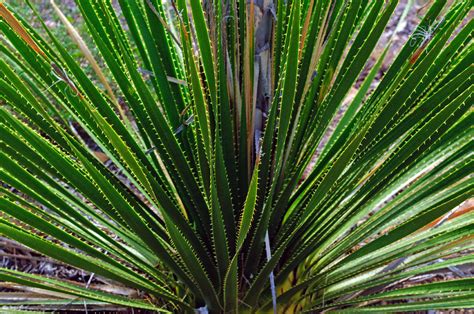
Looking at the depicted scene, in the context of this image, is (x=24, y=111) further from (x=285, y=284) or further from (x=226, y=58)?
(x=285, y=284)

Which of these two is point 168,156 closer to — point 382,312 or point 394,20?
point 382,312

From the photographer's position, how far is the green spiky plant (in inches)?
37.6

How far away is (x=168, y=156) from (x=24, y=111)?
0.29m

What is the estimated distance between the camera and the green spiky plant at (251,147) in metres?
0.95

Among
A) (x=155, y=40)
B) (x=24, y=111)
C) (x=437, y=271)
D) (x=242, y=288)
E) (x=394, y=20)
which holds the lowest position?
(x=242, y=288)

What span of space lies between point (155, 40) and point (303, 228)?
48 centimetres

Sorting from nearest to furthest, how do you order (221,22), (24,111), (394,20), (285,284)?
(221,22) → (24,111) → (285,284) → (394,20)

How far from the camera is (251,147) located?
112cm

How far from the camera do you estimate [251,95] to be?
105 cm

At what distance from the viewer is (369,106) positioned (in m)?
1.18

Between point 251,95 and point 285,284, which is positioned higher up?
point 251,95

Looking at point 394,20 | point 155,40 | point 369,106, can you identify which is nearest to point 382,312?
point 369,106

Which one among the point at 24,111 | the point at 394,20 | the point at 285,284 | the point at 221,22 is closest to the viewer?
the point at 221,22

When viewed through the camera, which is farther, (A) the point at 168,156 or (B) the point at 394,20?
(B) the point at 394,20
